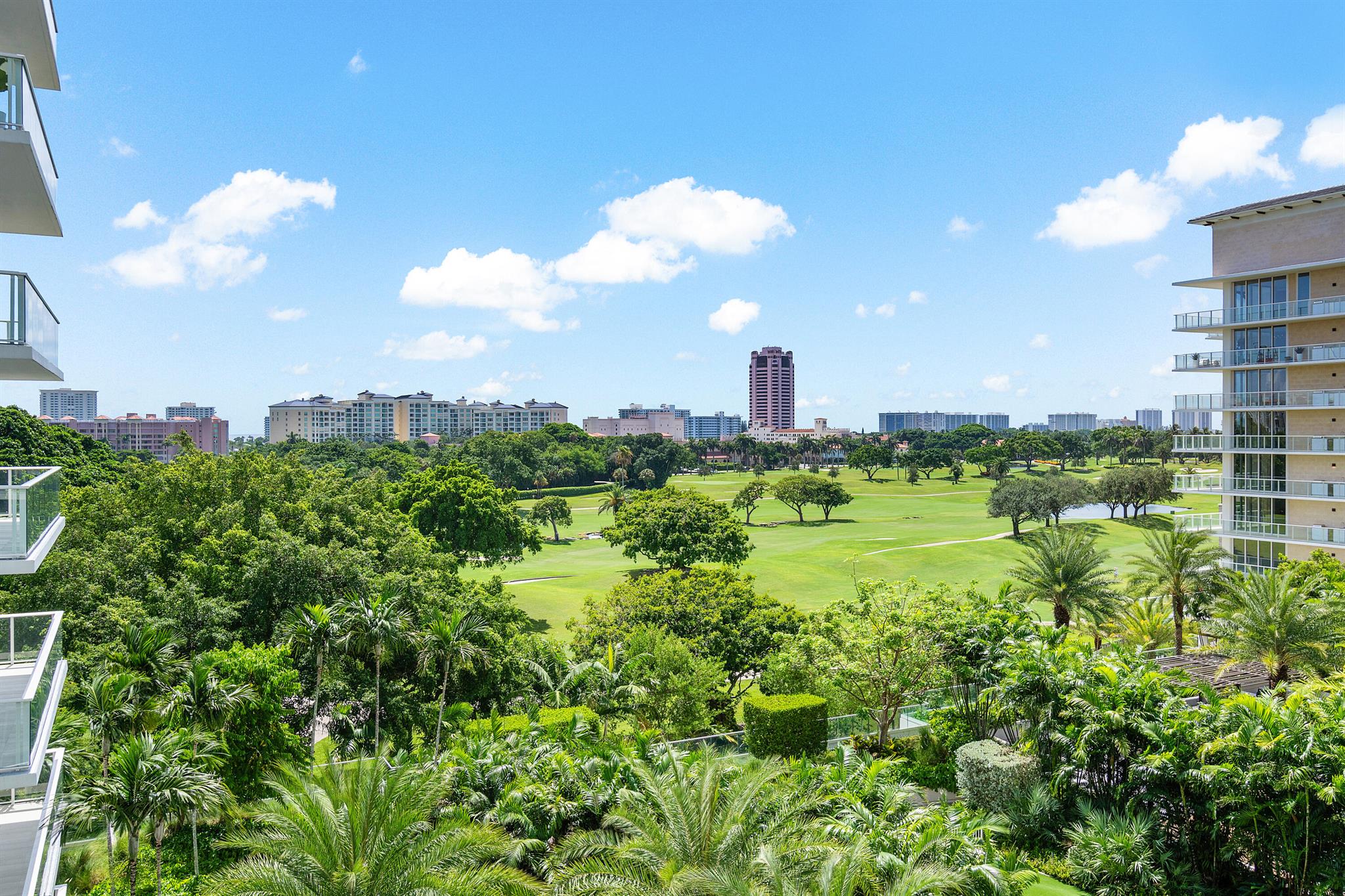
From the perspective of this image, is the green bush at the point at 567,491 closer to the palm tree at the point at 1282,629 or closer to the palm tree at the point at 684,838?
the palm tree at the point at 1282,629

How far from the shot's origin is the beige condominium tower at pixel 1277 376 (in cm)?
4059

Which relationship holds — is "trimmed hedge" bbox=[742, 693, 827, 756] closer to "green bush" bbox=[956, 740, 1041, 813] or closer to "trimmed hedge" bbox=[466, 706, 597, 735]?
"green bush" bbox=[956, 740, 1041, 813]

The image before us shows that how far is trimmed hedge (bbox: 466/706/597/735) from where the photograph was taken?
2277 centimetres

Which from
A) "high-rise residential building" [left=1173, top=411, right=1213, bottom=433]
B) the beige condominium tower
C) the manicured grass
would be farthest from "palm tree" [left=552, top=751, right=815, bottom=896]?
"high-rise residential building" [left=1173, top=411, right=1213, bottom=433]

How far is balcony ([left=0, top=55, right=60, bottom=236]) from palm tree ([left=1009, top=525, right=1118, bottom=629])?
112 ft

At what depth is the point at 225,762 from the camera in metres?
23.2

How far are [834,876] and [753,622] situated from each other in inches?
880

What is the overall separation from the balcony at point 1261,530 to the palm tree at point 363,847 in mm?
36148

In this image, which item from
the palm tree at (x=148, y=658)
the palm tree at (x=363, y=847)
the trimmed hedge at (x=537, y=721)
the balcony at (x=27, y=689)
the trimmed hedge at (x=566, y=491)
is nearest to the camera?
the balcony at (x=27, y=689)

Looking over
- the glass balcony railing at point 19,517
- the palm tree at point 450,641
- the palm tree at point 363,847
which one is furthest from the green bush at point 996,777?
the glass balcony railing at point 19,517

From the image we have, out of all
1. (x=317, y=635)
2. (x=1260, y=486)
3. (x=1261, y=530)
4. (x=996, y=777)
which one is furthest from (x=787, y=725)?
(x=1260, y=486)

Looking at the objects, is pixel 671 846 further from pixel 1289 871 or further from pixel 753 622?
pixel 753 622

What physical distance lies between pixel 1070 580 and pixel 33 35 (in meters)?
36.0

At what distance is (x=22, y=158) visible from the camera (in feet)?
41.5
